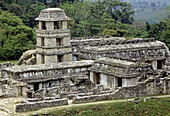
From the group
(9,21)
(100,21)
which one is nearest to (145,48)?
(9,21)

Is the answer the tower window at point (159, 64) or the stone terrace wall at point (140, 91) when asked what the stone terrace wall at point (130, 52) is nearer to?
the tower window at point (159, 64)

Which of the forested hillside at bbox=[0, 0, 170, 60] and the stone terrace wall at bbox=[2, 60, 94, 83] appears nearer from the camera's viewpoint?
the stone terrace wall at bbox=[2, 60, 94, 83]

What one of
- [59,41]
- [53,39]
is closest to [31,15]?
[59,41]

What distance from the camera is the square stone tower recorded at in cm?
5538

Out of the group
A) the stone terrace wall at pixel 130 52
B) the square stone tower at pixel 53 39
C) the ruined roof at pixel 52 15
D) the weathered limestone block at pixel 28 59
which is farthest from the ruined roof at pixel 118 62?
the weathered limestone block at pixel 28 59

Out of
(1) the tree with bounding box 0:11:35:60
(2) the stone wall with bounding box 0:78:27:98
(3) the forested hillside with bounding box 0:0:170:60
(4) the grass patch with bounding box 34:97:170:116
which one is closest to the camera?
(4) the grass patch with bounding box 34:97:170:116

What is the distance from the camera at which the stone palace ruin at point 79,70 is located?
43250mm

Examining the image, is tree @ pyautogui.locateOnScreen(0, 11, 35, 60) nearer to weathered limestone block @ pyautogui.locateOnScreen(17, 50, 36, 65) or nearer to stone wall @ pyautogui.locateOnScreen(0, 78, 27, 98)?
weathered limestone block @ pyautogui.locateOnScreen(17, 50, 36, 65)

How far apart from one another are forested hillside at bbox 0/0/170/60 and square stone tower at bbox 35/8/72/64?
16.2 m

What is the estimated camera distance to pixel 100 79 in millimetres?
50281

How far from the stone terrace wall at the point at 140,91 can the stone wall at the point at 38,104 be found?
81.3 inches

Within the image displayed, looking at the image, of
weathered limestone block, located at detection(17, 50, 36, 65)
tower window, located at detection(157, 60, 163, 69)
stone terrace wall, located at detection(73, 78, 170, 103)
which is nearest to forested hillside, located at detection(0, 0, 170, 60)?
weathered limestone block, located at detection(17, 50, 36, 65)

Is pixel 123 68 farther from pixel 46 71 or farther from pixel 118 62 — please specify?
pixel 46 71

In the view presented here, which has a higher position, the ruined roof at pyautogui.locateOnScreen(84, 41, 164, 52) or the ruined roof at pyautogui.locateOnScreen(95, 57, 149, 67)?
the ruined roof at pyautogui.locateOnScreen(84, 41, 164, 52)
